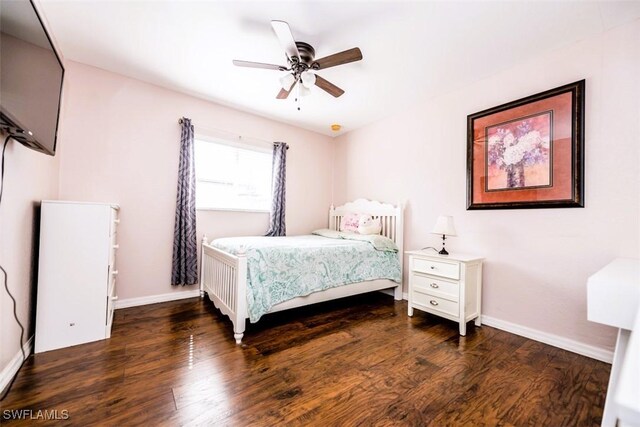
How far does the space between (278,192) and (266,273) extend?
1.76 m

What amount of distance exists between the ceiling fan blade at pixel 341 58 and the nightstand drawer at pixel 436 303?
86.7 inches

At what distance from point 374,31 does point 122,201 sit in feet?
9.55

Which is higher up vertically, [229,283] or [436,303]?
[229,283]

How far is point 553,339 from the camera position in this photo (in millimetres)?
2170

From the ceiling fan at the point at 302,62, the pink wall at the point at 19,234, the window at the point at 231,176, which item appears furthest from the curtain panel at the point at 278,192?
the pink wall at the point at 19,234

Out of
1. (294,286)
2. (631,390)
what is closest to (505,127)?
(294,286)

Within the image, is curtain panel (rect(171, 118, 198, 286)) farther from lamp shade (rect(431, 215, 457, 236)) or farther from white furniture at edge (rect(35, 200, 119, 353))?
lamp shade (rect(431, 215, 457, 236))

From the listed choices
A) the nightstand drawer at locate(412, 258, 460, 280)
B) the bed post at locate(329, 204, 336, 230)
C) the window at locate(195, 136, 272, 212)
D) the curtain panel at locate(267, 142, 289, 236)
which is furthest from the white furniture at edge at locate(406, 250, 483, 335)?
the window at locate(195, 136, 272, 212)

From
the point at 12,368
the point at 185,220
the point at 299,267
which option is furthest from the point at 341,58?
the point at 12,368

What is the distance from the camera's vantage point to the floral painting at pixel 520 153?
2.25 meters

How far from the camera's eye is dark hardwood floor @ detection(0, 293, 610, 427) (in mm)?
1346

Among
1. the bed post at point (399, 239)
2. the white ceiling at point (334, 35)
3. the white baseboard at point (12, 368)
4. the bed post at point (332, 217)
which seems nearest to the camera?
the white baseboard at point (12, 368)

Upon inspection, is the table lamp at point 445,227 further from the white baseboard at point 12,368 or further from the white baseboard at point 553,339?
the white baseboard at point 12,368

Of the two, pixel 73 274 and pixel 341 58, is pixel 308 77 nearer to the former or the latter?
pixel 341 58
